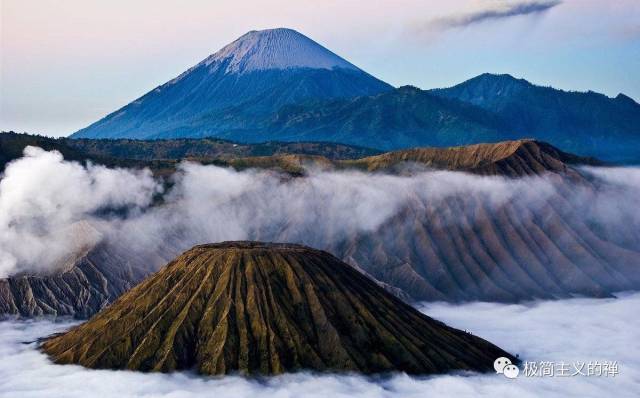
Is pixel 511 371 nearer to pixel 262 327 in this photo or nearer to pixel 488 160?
pixel 262 327

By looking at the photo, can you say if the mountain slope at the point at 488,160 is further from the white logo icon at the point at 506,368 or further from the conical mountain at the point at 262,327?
the white logo icon at the point at 506,368

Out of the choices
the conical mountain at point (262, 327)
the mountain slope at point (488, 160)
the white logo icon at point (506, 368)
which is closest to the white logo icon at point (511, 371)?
the white logo icon at point (506, 368)

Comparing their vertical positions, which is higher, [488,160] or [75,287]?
[488,160]

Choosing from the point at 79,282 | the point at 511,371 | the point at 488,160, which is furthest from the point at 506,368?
the point at 488,160

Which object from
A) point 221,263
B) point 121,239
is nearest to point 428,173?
point 121,239

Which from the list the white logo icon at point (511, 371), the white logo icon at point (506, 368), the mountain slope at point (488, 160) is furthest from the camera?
the mountain slope at point (488, 160)
